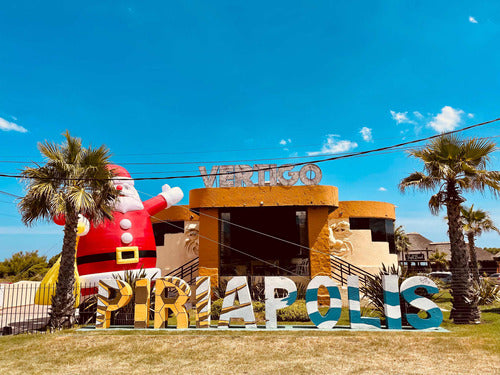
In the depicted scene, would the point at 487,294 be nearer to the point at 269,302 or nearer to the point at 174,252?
the point at 269,302

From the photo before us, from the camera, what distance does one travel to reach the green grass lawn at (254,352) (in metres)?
8.12

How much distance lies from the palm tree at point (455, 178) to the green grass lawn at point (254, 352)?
2084 millimetres

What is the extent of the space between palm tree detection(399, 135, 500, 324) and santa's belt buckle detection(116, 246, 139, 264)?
10.7 meters

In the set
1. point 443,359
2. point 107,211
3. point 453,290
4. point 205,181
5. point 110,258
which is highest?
point 205,181

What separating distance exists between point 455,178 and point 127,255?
1255 centimetres

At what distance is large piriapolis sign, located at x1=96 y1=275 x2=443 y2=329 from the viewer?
11.1 m

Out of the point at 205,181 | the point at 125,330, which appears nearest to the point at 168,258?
the point at 205,181

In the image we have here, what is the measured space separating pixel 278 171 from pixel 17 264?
89.2 ft

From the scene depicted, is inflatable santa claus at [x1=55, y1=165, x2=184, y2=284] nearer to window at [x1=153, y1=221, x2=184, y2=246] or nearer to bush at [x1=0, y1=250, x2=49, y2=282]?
window at [x1=153, y1=221, x2=184, y2=246]

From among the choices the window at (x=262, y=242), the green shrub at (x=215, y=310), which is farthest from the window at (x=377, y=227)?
the green shrub at (x=215, y=310)

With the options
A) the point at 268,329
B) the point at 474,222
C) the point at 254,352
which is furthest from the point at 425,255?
the point at 254,352

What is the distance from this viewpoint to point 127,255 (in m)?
14.9

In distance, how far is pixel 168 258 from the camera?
21.1 metres

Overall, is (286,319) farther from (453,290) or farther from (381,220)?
(381,220)
